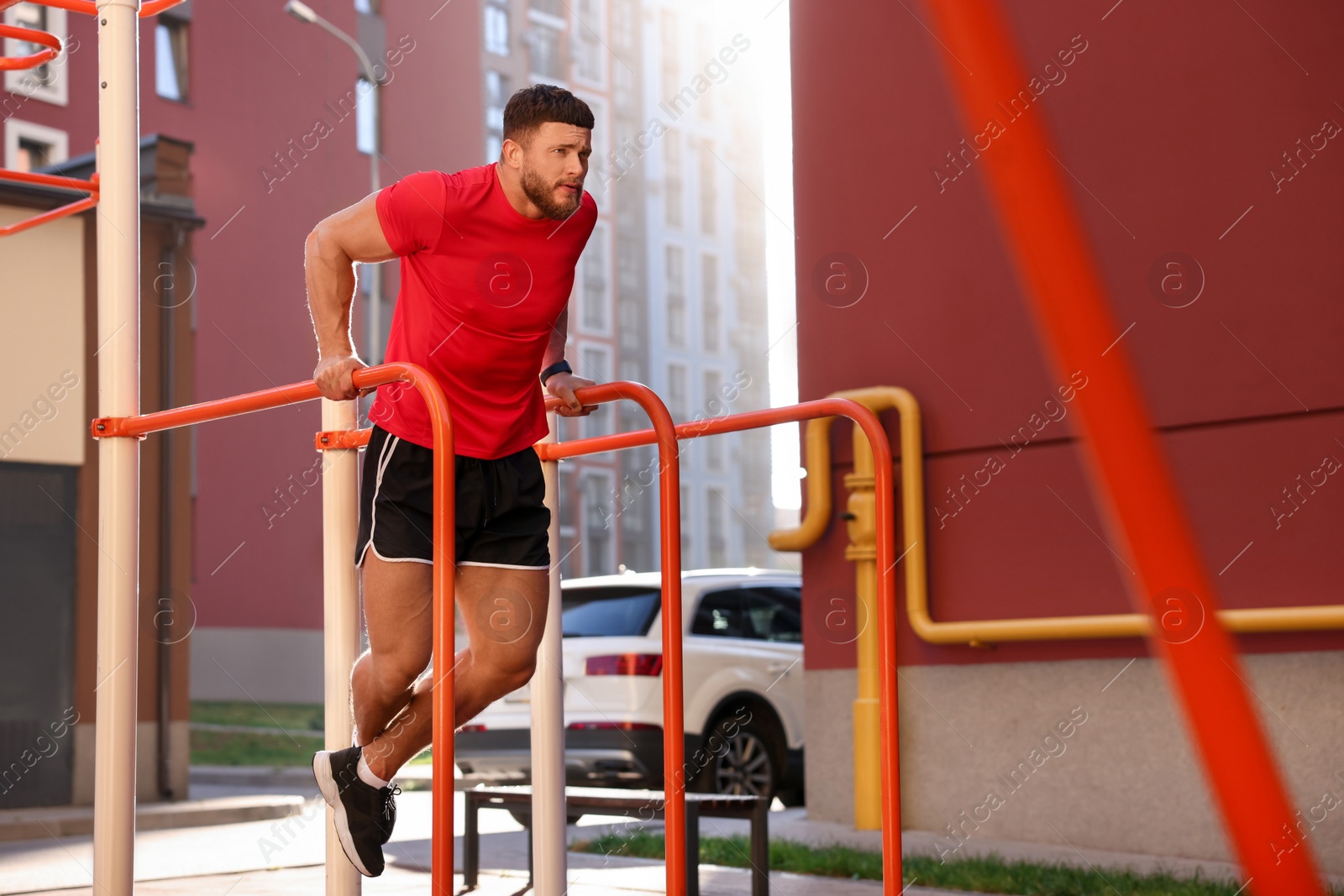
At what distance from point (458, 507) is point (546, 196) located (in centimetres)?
72

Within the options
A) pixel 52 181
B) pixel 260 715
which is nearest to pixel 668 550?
pixel 52 181

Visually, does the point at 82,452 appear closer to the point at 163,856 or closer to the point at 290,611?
the point at 163,856

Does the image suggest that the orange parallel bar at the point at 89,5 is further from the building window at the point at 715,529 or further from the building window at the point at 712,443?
the building window at the point at 715,529

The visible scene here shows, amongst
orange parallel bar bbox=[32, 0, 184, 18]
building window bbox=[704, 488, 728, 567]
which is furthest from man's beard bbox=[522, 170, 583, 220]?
building window bbox=[704, 488, 728, 567]

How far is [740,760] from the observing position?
8961mm

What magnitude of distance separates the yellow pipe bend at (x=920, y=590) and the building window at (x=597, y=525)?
41.1 metres

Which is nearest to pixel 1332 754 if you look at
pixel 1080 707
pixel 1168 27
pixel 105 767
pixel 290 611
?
pixel 1080 707

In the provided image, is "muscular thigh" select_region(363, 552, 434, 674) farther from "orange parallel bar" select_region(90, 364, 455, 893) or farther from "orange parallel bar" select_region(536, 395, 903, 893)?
"orange parallel bar" select_region(536, 395, 903, 893)

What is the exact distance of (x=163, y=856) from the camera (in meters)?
6.96

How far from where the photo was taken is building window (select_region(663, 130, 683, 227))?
185 ft

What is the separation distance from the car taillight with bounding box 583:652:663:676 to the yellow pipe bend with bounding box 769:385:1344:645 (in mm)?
1519

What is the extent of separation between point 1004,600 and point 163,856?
407 centimetres

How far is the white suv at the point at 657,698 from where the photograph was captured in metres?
8.65

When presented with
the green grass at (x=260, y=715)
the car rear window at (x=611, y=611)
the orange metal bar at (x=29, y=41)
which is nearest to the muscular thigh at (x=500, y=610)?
the orange metal bar at (x=29, y=41)
